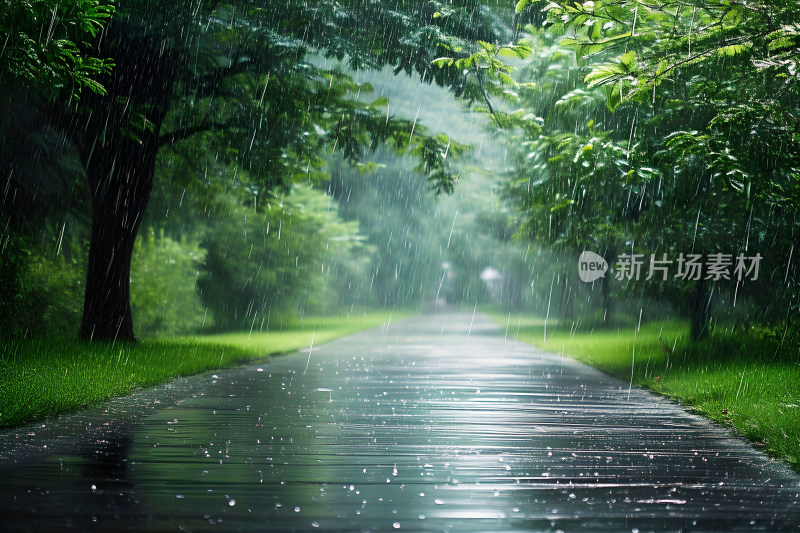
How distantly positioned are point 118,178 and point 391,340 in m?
16.5

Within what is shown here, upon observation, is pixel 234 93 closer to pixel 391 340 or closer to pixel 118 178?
pixel 118 178

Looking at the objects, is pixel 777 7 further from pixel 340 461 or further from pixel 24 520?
pixel 24 520

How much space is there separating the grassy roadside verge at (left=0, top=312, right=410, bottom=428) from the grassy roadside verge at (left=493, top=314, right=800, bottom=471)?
8.19 m

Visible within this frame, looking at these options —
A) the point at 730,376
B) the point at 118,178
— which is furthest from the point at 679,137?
the point at 118,178

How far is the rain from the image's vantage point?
7.60 m

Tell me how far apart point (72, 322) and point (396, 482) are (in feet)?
60.2

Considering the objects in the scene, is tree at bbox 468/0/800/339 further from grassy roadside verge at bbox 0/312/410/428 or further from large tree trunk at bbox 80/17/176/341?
large tree trunk at bbox 80/17/176/341

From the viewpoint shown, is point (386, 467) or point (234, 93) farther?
point (234, 93)

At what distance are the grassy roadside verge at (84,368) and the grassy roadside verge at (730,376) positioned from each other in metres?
8.19

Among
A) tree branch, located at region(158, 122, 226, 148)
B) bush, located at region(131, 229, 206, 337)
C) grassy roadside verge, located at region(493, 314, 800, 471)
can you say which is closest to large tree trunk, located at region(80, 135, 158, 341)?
tree branch, located at region(158, 122, 226, 148)

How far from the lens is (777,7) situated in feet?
39.4

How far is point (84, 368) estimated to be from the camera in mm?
14914

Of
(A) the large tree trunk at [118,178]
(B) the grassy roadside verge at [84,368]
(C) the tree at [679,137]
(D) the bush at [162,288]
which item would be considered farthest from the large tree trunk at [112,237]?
(C) the tree at [679,137]

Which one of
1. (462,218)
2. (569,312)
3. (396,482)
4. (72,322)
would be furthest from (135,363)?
(462,218)
